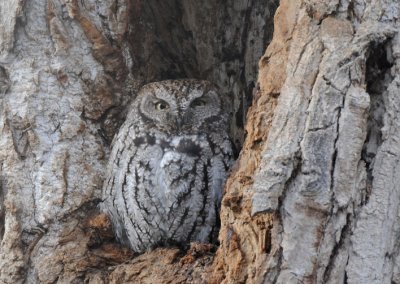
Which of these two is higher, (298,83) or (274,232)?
(298,83)

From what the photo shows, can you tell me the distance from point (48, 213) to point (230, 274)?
1.13 metres

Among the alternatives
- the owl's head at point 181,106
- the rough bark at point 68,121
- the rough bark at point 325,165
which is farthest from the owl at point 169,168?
the rough bark at point 325,165

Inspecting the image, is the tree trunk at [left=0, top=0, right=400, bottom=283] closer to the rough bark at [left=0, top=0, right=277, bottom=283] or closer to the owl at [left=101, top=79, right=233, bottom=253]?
the rough bark at [left=0, top=0, right=277, bottom=283]

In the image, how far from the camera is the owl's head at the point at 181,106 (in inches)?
121

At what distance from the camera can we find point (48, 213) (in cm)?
294

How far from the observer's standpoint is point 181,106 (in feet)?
10.1

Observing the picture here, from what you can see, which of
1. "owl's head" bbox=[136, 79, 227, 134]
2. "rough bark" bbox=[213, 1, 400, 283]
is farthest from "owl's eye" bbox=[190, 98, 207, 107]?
"rough bark" bbox=[213, 1, 400, 283]

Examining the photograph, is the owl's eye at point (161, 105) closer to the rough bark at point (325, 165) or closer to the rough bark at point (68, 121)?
the rough bark at point (68, 121)

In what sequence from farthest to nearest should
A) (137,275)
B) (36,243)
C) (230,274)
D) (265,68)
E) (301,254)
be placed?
(36,243) → (137,275) → (265,68) → (230,274) → (301,254)

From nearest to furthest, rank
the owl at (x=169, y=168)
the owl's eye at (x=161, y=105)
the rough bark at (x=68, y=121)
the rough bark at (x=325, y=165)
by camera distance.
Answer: the rough bark at (x=325, y=165)
the rough bark at (x=68, y=121)
the owl at (x=169, y=168)
the owl's eye at (x=161, y=105)

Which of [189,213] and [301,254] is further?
[189,213]

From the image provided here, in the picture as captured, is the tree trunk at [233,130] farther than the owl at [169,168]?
No

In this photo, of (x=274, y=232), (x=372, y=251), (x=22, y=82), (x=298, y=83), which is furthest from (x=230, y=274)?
(x=22, y=82)

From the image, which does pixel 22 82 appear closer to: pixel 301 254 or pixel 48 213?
pixel 48 213
